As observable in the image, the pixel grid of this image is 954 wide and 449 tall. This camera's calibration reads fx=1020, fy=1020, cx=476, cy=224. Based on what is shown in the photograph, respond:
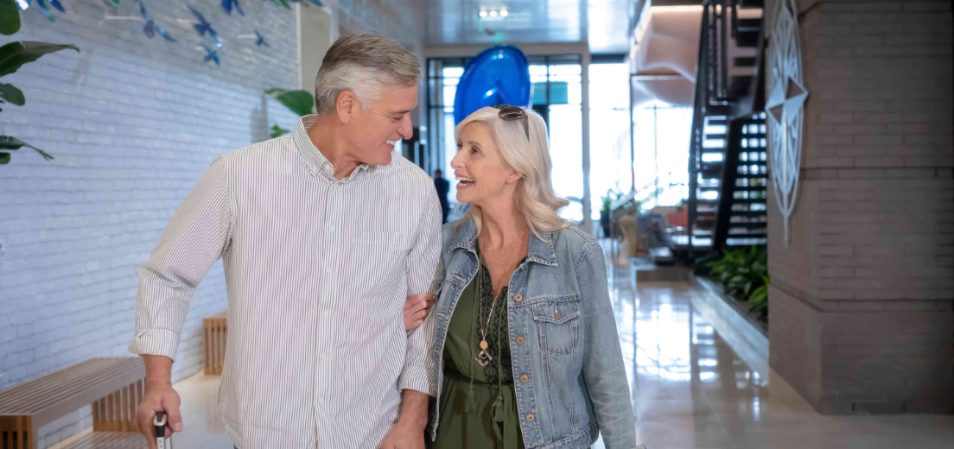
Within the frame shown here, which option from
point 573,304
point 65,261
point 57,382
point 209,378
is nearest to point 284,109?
point 209,378

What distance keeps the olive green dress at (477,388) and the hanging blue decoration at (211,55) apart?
540 cm

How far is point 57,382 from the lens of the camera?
5.19 meters

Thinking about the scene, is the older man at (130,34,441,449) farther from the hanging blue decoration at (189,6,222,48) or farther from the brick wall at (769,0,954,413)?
the hanging blue decoration at (189,6,222,48)

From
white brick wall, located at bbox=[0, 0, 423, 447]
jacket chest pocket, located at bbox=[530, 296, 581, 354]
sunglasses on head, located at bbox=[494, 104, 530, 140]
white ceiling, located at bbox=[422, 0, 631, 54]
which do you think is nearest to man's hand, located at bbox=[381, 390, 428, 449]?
jacket chest pocket, located at bbox=[530, 296, 581, 354]

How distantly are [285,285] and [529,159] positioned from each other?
27.0 inches

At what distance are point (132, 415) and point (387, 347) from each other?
4.13 metres

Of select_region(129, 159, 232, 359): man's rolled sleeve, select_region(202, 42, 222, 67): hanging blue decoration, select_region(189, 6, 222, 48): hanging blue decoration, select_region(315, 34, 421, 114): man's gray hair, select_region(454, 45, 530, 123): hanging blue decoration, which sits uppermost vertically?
select_region(189, 6, 222, 48): hanging blue decoration

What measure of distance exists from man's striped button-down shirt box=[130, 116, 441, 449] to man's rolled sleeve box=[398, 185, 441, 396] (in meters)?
0.14

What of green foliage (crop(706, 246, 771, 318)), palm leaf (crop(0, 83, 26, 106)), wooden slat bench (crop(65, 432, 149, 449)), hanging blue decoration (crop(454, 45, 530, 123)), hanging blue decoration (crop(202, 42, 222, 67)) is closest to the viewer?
palm leaf (crop(0, 83, 26, 106))

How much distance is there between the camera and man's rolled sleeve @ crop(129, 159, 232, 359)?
1990 millimetres

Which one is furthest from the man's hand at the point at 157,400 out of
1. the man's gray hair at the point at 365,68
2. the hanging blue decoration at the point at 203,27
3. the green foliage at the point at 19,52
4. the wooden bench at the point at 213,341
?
the wooden bench at the point at 213,341

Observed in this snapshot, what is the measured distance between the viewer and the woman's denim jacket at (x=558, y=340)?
2320mm

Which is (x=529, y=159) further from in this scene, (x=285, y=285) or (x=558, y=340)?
(x=285, y=285)

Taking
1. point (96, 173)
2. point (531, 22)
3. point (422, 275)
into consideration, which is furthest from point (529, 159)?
point (531, 22)
